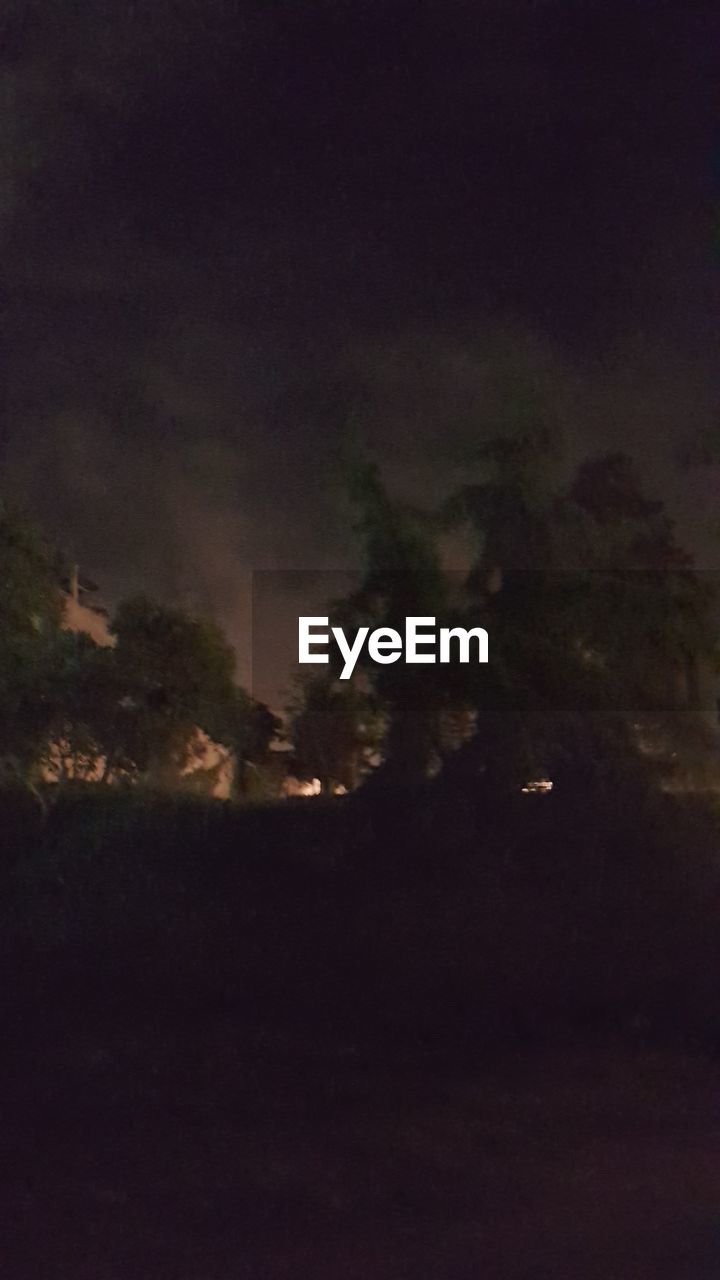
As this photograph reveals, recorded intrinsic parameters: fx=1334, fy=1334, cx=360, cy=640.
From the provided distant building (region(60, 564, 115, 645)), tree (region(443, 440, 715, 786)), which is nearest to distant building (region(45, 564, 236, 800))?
distant building (region(60, 564, 115, 645))

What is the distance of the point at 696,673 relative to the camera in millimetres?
10328

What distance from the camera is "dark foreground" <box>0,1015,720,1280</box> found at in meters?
5.22

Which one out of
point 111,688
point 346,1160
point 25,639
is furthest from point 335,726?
point 346,1160

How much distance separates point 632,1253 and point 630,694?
563 centimetres

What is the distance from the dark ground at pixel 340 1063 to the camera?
5.43 metres

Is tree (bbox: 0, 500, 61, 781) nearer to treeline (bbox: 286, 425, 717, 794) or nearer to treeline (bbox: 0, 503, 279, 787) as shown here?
treeline (bbox: 0, 503, 279, 787)

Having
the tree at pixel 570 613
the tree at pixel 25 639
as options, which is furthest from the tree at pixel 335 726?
the tree at pixel 25 639

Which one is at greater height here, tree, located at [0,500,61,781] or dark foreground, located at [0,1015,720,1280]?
tree, located at [0,500,61,781]

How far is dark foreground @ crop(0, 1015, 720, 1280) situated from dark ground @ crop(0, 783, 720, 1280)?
0.06 feet

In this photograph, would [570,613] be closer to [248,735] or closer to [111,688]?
[248,735]

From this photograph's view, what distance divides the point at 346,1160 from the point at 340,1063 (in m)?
1.96

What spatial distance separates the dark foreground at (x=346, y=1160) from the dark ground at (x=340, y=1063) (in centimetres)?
2

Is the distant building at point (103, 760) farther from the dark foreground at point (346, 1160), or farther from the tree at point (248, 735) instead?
the dark foreground at point (346, 1160)

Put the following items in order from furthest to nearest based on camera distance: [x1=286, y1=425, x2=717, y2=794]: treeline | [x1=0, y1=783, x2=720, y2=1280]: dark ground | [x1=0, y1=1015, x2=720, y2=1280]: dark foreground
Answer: [x1=286, y1=425, x2=717, y2=794]: treeline → [x1=0, y1=783, x2=720, y2=1280]: dark ground → [x1=0, y1=1015, x2=720, y2=1280]: dark foreground
